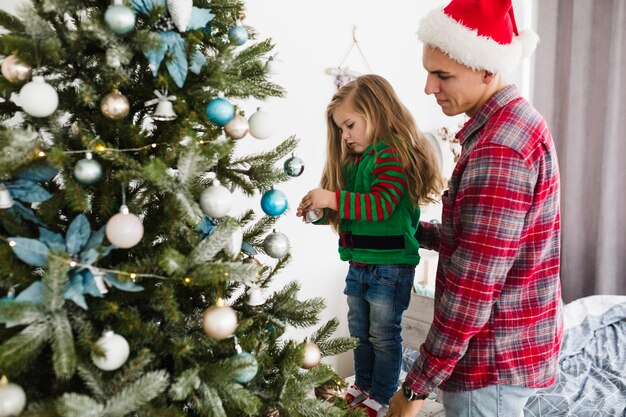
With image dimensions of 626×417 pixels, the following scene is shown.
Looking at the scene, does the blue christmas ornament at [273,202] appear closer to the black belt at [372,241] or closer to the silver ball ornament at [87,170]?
the silver ball ornament at [87,170]

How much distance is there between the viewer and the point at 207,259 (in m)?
0.69

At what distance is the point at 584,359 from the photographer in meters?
1.96

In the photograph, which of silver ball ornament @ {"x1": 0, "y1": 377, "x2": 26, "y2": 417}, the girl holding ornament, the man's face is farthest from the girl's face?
silver ball ornament @ {"x1": 0, "y1": 377, "x2": 26, "y2": 417}

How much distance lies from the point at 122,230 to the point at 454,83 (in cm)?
78

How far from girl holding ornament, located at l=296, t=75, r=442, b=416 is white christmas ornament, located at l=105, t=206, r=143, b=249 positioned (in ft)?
2.41

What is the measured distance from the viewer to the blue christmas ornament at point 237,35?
2.56 ft

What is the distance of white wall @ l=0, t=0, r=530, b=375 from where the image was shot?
1890 mm

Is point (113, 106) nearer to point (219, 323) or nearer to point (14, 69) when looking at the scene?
point (14, 69)

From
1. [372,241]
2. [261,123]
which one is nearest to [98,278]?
[261,123]

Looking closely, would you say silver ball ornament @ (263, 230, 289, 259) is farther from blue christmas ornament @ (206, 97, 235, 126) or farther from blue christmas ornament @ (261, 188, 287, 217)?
blue christmas ornament @ (206, 97, 235, 126)

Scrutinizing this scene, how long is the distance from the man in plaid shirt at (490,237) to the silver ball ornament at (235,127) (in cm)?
47

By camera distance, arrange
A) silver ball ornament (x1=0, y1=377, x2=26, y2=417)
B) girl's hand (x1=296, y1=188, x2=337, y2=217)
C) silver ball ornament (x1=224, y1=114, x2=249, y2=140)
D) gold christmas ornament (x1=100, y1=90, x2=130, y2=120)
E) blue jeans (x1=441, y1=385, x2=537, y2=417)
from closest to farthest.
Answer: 1. silver ball ornament (x1=0, y1=377, x2=26, y2=417)
2. gold christmas ornament (x1=100, y1=90, x2=130, y2=120)
3. silver ball ornament (x1=224, y1=114, x2=249, y2=140)
4. blue jeans (x1=441, y1=385, x2=537, y2=417)
5. girl's hand (x1=296, y1=188, x2=337, y2=217)

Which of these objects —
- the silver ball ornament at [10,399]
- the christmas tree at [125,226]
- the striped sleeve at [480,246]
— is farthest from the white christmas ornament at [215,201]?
the striped sleeve at [480,246]

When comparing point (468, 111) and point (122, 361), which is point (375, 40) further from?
point (122, 361)
